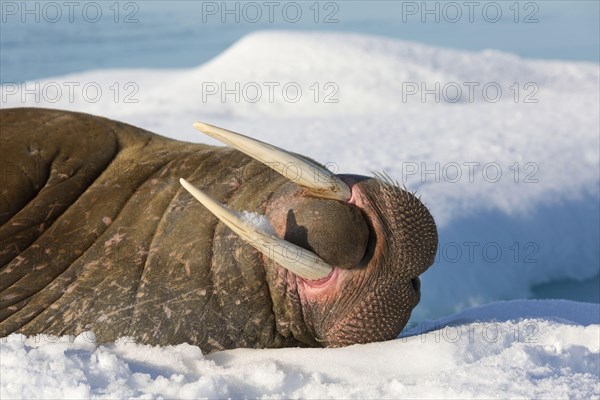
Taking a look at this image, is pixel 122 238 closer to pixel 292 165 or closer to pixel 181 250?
pixel 181 250

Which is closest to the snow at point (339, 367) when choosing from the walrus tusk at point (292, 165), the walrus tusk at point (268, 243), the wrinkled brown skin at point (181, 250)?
the wrinkled brown skin at point (181, 250)

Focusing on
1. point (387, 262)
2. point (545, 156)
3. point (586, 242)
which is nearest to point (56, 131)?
point (387, 262)

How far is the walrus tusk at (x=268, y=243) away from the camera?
11.3 ft

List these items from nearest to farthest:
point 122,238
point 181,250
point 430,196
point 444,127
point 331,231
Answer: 1. point 331,231
2. point 181,250
3. point 122,238
4. point 430,196
5. point 444,127

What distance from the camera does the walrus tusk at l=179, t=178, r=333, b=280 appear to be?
11.3 ft

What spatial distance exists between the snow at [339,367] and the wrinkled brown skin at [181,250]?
126 millimetres

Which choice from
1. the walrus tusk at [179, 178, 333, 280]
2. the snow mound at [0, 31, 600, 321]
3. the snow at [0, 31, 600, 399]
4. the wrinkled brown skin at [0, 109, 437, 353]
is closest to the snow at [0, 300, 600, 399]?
the snow at [0, 31, 600, 399]

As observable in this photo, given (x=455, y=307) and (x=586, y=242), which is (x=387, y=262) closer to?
(x=455, y=307)

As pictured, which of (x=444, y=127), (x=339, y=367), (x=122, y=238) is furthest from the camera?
(x=444, y=127)

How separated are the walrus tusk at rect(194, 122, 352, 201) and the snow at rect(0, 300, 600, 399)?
1.89ft

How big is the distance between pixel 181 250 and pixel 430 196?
8.25ft

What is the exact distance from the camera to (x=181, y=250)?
3.93 meters

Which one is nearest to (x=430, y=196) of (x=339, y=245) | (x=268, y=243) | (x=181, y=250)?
(x=181, y=250)

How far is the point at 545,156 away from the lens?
23.8ft
